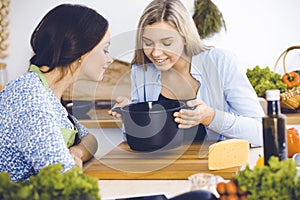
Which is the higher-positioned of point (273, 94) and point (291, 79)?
point (273, 94)

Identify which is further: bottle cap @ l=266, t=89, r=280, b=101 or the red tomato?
the red tomato

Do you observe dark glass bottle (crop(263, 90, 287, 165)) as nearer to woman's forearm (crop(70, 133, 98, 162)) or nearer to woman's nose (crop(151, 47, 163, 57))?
woman's forearm (crop(70, 133, 98, 162))

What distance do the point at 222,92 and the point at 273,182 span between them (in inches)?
42.8

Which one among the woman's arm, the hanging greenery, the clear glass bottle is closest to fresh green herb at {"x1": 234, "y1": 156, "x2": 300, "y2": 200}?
the woman's arm

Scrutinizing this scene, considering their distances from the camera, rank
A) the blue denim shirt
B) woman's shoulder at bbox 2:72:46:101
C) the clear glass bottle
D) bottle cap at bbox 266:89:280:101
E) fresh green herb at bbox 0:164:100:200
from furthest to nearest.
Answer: the clear glass bottle → the blue denim shirt → woman's shoulder at bbox 2:72:46:101 → bottle cap at bbox 266:89:280:101 → fresh green herb at bbox 0:164:100:200

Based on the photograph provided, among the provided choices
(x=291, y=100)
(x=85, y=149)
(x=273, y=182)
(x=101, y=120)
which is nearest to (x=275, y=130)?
(x=273, y=182)

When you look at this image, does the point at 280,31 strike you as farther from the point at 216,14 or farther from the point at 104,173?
the point at 104,173

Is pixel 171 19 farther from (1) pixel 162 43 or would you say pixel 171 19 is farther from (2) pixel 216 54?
(2) pixel 216 54

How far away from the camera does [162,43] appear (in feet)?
6.37

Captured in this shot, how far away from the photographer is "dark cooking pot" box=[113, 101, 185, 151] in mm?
1492

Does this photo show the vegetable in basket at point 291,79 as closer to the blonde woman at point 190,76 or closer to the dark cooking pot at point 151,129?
the blonde woman at point 190,76

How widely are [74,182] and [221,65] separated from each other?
1.21 m

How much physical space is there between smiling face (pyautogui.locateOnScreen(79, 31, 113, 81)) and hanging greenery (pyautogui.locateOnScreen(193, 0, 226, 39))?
153 cm

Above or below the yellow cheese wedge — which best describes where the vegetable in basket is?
below
